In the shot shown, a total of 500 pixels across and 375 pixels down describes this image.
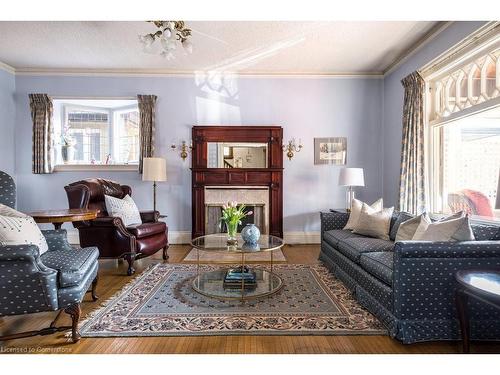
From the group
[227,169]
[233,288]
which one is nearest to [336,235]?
[233,288]

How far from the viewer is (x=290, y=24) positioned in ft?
11.6

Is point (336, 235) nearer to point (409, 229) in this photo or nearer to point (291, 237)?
point (409, 229)

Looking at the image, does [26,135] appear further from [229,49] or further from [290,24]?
[290,24]

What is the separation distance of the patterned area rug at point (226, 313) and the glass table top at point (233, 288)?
59 mm

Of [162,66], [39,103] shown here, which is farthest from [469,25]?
[39,103]

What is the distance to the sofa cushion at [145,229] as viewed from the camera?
141 inches

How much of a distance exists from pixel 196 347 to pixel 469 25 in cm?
399

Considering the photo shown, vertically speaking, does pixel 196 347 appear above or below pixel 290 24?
below

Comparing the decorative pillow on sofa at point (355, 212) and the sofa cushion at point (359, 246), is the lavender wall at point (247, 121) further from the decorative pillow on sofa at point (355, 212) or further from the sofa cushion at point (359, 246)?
the sofa cushion at point (359, 246)

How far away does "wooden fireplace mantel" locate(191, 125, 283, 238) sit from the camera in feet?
16.4

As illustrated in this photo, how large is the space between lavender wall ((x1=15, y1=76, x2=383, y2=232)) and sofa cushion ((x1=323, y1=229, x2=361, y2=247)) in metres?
1.37

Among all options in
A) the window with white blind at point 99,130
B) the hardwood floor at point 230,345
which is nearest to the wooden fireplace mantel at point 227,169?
the window with white blind at point 99,130

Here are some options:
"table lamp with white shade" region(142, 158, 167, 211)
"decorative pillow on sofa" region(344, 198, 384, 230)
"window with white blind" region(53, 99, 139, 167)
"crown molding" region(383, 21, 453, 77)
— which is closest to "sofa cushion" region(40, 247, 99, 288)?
"table lamp with white shade" region(142, 158, 167, 211)

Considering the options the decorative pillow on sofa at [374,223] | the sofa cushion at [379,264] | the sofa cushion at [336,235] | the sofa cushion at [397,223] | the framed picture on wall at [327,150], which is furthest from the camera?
the framed picture on wall at [327,150]
